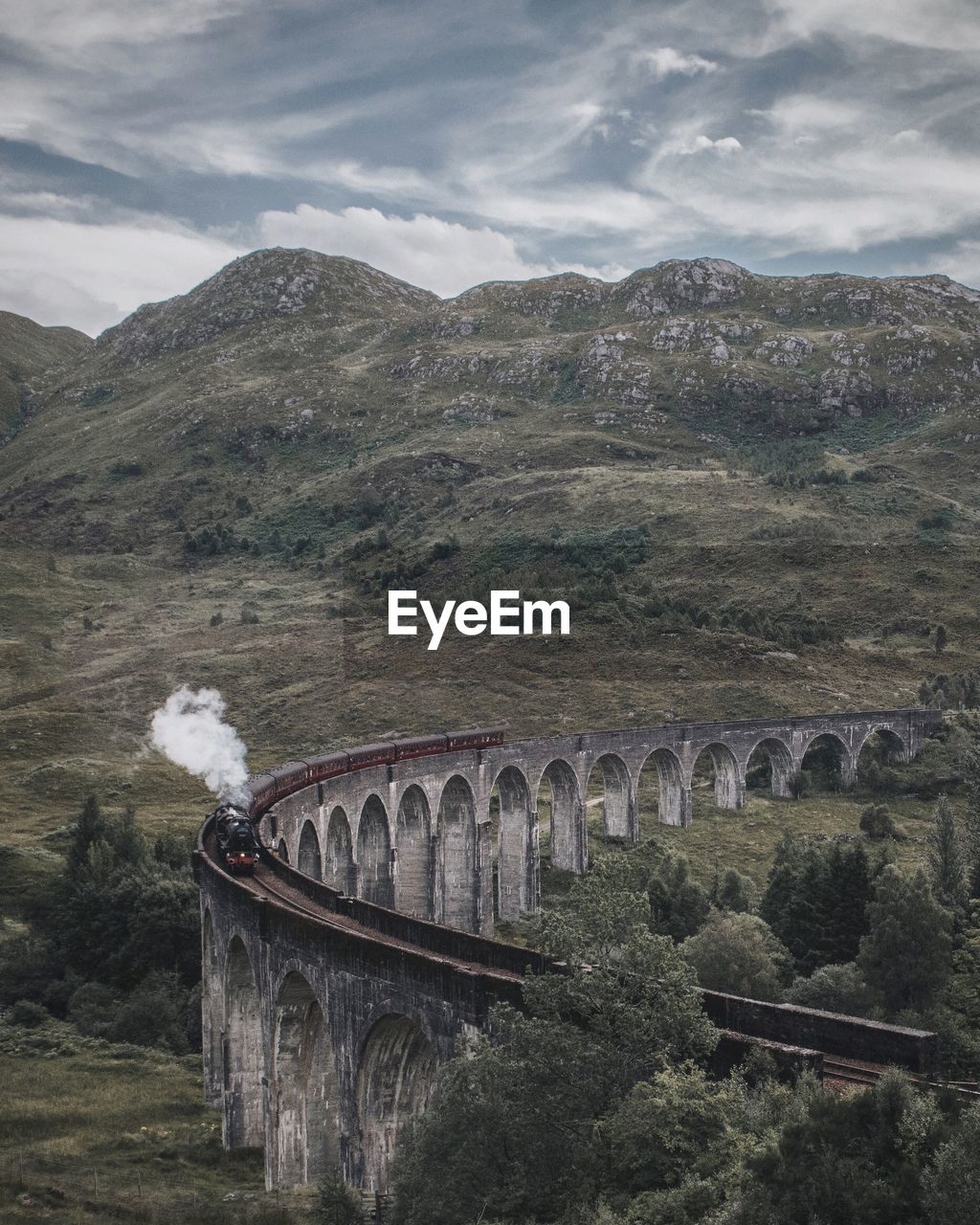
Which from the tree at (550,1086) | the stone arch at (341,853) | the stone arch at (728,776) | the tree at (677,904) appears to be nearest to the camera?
the tree at (550,1086)

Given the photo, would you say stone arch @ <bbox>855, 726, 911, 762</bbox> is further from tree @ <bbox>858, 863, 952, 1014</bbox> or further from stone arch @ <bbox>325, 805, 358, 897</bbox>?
tree @ <bbox>858, 863, 952, 1014</bbox>

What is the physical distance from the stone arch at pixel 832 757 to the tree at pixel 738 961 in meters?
47.1

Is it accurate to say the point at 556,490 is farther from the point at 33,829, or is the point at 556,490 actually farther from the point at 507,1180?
the point at 507,1180

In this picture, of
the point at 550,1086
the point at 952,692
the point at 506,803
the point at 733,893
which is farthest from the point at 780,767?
the point at 550,1086

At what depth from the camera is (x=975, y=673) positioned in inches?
4136

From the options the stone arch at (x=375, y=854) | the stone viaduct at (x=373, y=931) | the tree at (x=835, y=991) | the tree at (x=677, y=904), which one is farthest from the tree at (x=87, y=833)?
the tree at (x=835, y=991)

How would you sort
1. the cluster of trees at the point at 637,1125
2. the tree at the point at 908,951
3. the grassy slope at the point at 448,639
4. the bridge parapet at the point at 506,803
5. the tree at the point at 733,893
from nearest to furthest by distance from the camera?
the cluster of trees at the point at 637,1125 < the tree at the point at 908,951 < the tree at the point at 733,893 < the bridge parapet at the point at 506,803 < the grassy slope at the point at 448,639

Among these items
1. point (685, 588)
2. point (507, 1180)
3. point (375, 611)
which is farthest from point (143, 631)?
point (507, 1180)

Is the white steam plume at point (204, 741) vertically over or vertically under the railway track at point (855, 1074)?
over

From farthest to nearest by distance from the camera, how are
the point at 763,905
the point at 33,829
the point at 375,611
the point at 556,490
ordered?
the point at 556,490 → the point at 375,611 → the point at 33,829 → the point at 763,905

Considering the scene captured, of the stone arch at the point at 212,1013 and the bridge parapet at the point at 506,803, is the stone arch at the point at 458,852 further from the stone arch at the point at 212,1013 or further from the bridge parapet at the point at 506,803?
the stone arch at the point at 212,1013

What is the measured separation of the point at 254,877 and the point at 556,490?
14012 cm

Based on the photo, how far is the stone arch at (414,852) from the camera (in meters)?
61.7

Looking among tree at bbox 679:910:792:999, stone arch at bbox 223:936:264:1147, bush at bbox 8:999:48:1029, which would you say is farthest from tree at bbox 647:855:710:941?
bush at bbox 8:999:48:1029
